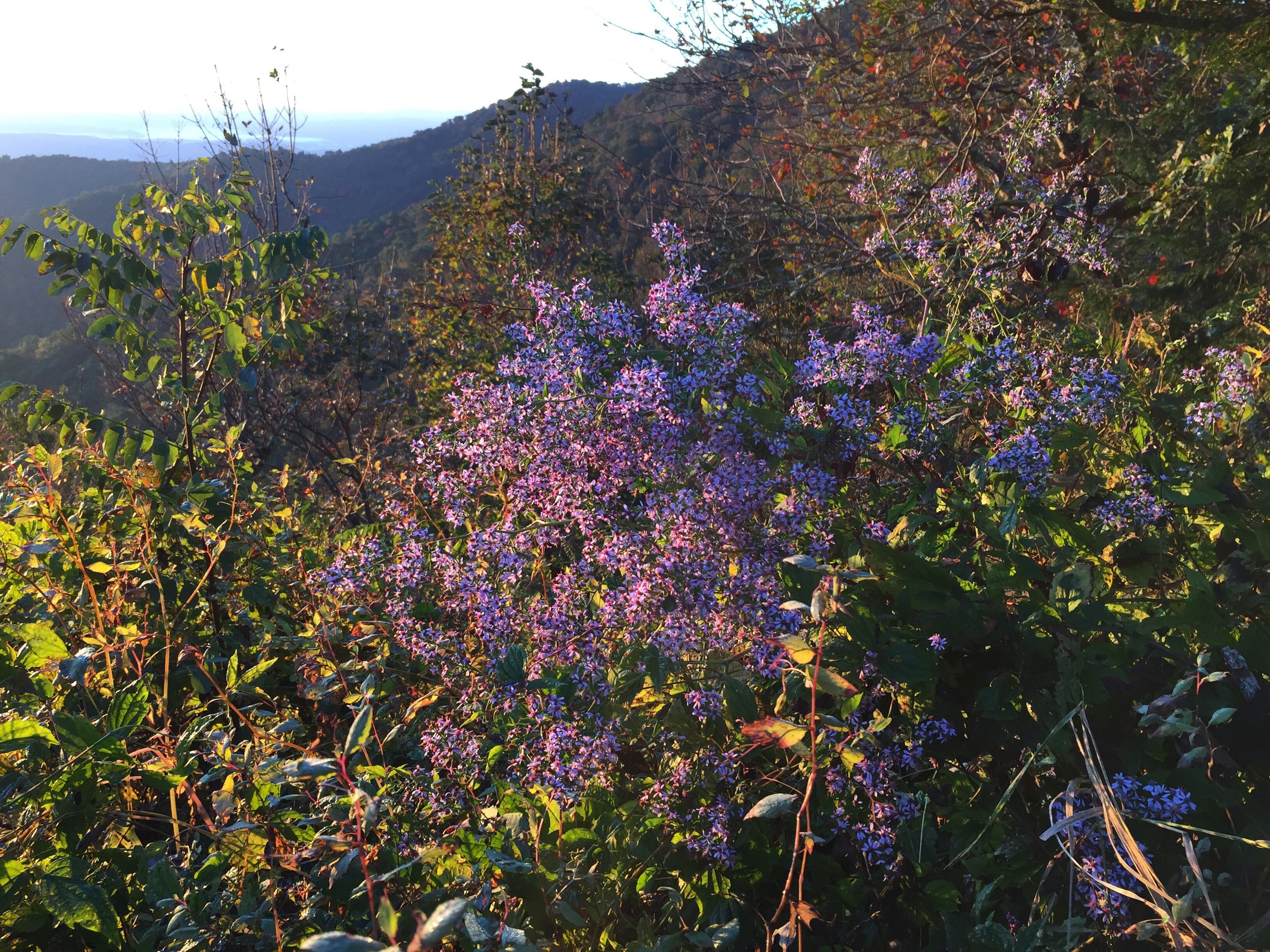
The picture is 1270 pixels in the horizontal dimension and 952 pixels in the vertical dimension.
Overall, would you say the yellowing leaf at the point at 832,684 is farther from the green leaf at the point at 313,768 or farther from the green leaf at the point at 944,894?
the green leaf at the point at 313,768

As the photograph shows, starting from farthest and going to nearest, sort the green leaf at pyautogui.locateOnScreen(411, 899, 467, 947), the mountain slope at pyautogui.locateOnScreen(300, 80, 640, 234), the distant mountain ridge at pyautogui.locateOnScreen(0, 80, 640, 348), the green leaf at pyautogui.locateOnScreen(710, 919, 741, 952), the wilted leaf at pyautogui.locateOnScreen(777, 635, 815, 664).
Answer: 1. the mountain slope at pyautogui.locateOnScreen(300, 80, 640, 234)
2. the distant mountain ridge at pyautogui.locateOnScreen(0, 80, 640, 348)
3. the green leaf at pyautogui.locateOnScreen(710, 919, 741, 952)
4. the wilted leaf at pyautogui.locateOnScreen(777, 635, 815, 664)
5. the green leaf at pyautogui.locateOnScreen(411, 899, 467, 947)

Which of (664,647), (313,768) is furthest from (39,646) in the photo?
(664,647)

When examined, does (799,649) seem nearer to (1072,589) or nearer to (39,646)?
(1072,589)

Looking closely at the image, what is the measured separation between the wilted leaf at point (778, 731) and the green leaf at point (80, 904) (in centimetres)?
122

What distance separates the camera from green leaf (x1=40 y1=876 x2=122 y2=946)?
1405 millimetres

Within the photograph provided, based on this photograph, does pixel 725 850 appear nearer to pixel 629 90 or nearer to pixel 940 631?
pixel 940 631

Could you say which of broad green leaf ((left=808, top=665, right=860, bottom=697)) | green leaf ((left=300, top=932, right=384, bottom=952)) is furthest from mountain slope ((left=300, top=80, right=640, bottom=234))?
green leaf ((left=300, top=932, right=384, bottom=952))

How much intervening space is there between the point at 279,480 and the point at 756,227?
7129 millimetres

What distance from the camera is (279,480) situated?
3166 millimetres

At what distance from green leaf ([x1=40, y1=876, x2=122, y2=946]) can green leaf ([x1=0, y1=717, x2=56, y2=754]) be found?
29 cm

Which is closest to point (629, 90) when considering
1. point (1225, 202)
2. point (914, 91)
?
point (914, 91)

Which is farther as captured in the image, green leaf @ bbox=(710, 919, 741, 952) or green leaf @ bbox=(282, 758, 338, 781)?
green leaf @ bbox=(710, 919, 741, 952)

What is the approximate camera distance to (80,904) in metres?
1.43

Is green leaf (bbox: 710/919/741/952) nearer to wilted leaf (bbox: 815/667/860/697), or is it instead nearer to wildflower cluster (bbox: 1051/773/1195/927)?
wilted leaf (bbox: 815/667/860/697)
